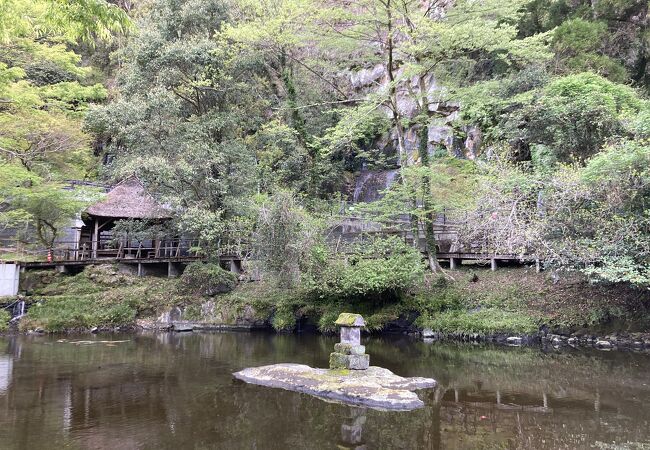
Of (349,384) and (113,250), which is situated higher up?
(113,250)

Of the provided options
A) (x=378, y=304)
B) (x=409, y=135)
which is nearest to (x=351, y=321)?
(x=378, y=304)

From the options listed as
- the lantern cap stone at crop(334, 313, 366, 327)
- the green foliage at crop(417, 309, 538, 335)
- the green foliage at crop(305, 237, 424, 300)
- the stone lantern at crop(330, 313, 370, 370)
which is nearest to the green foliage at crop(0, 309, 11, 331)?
the green foliage at crop(305, 237, 424, 300)

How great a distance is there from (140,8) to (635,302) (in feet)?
99.5

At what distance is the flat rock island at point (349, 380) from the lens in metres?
7.09

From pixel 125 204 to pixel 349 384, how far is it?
56.9 feet

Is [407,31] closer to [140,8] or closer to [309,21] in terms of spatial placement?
[309,21]

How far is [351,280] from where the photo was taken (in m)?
14.2

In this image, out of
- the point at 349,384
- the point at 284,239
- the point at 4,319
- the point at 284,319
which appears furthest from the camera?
the point at 4,319

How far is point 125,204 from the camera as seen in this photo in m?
21.4

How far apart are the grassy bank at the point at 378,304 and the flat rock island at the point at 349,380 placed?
19.6 ft

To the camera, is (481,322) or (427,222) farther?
(427,222)

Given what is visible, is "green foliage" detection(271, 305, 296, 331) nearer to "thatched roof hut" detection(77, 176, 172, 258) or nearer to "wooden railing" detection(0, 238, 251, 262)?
"wooden railing" detection(0, 238, 251, 262)

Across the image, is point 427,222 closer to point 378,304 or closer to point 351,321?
point 378,304

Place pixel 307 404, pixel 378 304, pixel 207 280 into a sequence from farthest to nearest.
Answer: pixel 207 280, pixel 378 304, pixel 307 404
